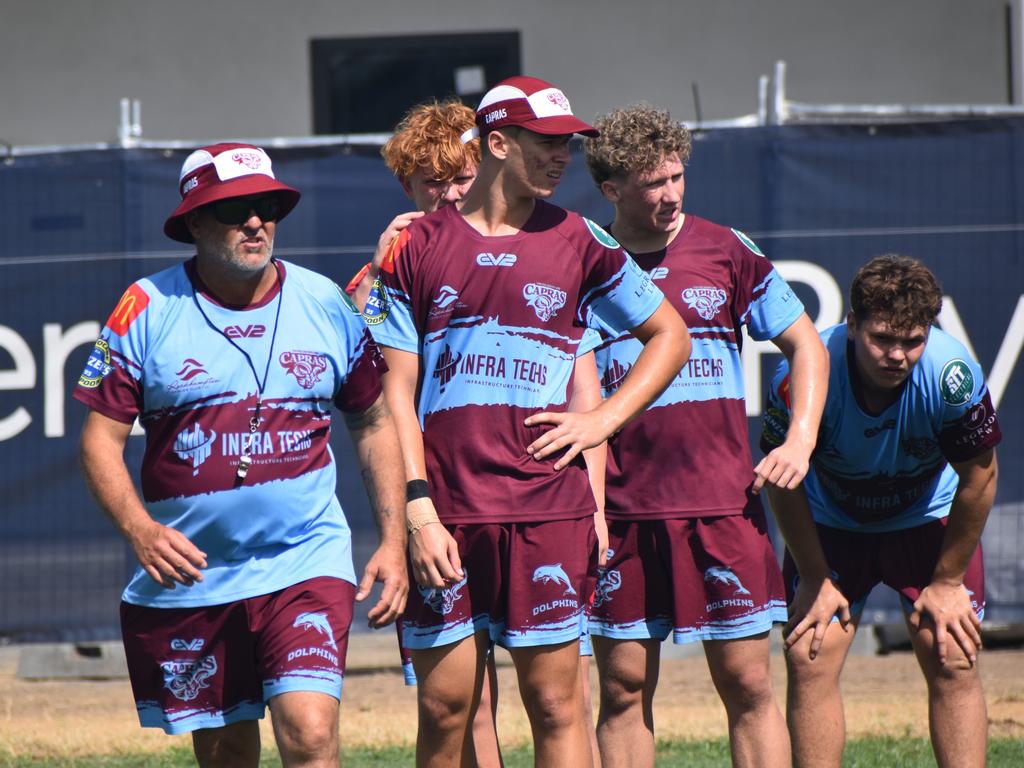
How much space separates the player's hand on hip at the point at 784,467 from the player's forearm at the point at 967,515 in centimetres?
54

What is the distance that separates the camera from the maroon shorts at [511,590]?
3865 millimetres

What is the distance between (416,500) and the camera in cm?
385

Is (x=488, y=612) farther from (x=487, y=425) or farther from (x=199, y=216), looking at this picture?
(x=199, y=216)

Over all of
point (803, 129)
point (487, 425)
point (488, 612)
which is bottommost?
point (488, 612)

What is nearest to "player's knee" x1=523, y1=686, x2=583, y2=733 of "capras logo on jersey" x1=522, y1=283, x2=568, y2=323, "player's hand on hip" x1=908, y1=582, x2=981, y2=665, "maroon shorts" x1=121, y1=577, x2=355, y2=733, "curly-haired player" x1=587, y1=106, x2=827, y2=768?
"maroon shorts" x1=121, y1=577, x2=355, y2=733

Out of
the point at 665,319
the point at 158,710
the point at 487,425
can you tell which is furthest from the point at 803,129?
the point at 158,710

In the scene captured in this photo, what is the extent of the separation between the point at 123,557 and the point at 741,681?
3657 millimetres

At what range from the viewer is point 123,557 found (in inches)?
279

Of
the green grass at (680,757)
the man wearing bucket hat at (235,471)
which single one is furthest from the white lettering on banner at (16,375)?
the man wearing bucket hat at (235,471)

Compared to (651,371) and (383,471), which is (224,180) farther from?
(651,371)

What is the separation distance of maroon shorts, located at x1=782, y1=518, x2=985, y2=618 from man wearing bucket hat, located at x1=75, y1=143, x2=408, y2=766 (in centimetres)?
167

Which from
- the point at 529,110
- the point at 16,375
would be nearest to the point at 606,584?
the point at 529,110

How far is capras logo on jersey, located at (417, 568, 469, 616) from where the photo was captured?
12.7ft

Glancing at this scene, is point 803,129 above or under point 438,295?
above
